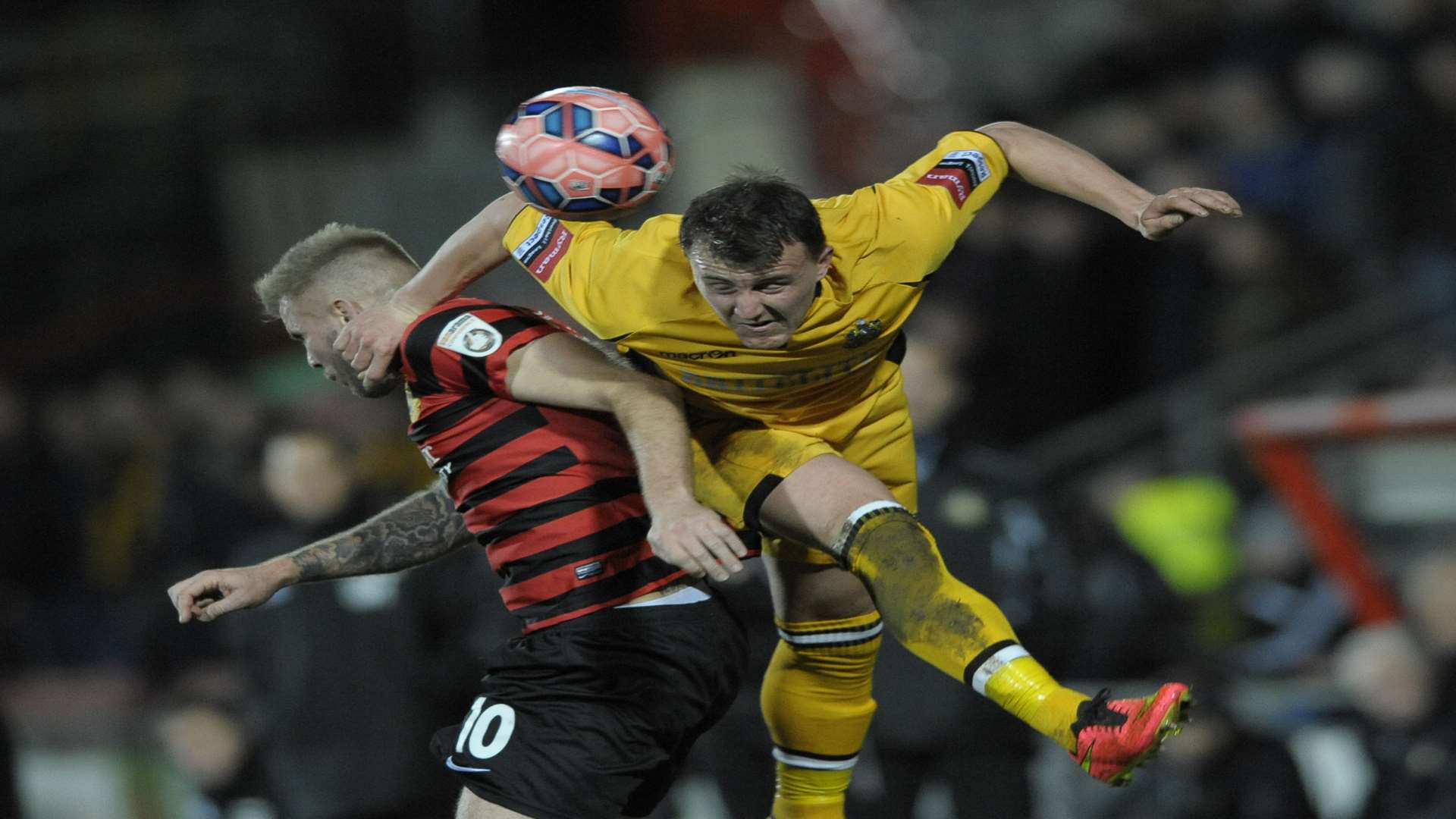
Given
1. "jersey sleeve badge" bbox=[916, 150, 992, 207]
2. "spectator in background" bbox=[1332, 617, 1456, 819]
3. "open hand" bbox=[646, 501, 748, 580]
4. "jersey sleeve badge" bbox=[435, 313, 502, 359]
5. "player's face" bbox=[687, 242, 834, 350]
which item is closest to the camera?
"open hand" bbox=[646, 501, 748, 580]

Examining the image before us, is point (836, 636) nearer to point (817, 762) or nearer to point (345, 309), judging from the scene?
point (817, 762)

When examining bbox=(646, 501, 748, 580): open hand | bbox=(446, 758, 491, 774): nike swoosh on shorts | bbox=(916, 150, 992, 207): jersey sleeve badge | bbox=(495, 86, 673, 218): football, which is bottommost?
bbox=(446, 758, 491, 774): nike swoosh on shorts

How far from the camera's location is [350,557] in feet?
13.7

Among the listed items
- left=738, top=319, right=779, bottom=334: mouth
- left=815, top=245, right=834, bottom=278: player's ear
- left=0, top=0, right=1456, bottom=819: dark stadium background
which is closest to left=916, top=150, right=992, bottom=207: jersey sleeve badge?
left=815, top=245, right=834, bottom=278: player's ear

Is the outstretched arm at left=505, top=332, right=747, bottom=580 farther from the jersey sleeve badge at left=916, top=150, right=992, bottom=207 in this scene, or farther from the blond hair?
the jersey sleeve badge at left=916, top=150, right=992, bottom=207

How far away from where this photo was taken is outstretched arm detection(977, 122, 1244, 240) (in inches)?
149

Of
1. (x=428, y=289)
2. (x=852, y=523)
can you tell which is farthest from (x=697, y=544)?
(x=428, y=289)

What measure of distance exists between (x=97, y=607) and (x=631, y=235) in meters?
7.18

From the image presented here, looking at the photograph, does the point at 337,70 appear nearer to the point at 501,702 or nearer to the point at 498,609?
the point at 498,609

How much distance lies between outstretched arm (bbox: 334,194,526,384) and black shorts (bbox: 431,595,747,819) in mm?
700

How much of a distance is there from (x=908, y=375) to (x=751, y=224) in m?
2.40

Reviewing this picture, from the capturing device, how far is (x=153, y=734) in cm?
792

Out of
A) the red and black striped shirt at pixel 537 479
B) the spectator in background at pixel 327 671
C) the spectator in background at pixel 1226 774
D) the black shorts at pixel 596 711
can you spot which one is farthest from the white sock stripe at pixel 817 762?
the spectator in background at pixel 1226 774

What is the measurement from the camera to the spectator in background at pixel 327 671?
251 inches
